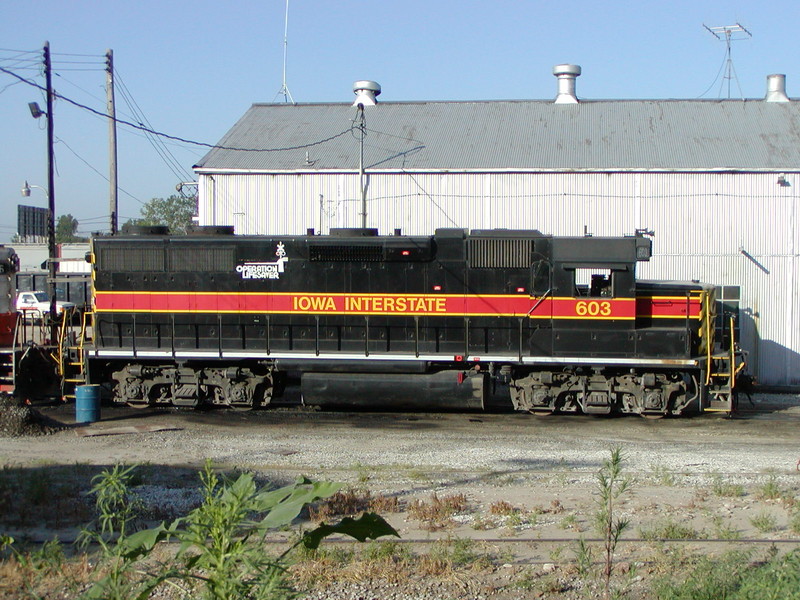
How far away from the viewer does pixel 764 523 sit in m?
8.34

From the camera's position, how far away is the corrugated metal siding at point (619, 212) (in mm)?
20891

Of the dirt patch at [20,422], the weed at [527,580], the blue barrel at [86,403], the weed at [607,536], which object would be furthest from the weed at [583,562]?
the blue barrel at [86,403]

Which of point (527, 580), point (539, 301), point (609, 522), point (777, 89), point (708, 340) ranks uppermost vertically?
point (777, 89)

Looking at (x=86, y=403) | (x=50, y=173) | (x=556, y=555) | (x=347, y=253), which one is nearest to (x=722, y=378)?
(x=347, y=253)

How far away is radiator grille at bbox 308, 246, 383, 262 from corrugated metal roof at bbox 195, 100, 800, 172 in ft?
24.0

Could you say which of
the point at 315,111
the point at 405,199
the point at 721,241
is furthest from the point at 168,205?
the point at 721,241

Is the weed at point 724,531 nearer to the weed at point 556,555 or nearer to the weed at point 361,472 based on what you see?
the weed at point 556,555

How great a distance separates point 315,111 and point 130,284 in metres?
12.9

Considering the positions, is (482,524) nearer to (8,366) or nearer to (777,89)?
(8,366)

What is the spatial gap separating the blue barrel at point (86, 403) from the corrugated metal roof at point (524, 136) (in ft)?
32.8

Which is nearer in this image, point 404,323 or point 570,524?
point 570,524

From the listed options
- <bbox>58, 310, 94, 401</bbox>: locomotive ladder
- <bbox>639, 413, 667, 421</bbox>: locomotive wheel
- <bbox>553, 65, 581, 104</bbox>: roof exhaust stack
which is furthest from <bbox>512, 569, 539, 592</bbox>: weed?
<bbox>553, 65, 581, 104</bbox>: roof exhaust stack

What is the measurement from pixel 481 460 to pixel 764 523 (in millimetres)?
4309

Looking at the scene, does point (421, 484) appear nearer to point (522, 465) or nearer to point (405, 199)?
point (522, 465)
